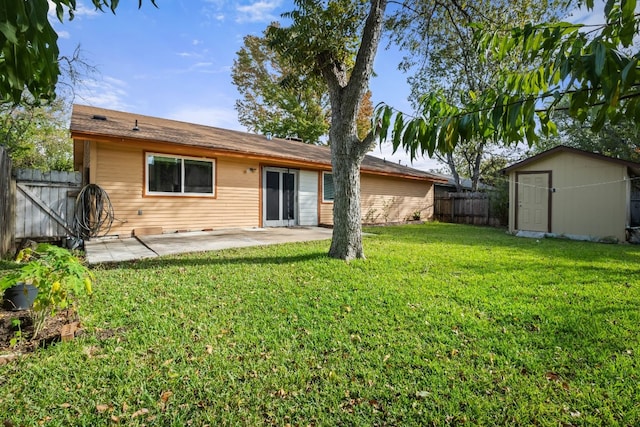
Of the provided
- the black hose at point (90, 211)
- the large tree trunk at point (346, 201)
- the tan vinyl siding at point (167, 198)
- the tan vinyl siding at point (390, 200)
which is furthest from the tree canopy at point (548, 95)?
the tan vinyl siding at point (390, 200)

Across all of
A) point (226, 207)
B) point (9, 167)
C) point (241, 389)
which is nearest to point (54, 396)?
point (241, 389)

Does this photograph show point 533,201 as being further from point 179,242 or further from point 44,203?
point 44,203

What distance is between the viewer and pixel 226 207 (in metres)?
10.0

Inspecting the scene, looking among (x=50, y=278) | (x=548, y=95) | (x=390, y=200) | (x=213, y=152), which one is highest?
(x=213, y=152)

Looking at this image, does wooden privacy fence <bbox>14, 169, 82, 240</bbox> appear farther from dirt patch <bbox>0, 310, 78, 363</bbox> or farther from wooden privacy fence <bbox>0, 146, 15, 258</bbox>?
dirt patch <bbox>0, 310, 78, 363</bbox>

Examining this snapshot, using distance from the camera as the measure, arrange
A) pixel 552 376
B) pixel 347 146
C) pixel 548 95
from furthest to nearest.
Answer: pixel 347 146 → pixel 552 376 → pixel 548 95

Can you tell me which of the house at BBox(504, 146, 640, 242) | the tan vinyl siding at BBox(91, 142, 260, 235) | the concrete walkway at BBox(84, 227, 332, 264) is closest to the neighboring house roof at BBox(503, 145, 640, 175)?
the house at BBox(504, 146, 640, 242)

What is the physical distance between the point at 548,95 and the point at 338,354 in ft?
7.17

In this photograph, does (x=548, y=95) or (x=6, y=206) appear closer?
(x=548, y=95)

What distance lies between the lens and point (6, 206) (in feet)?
20.3

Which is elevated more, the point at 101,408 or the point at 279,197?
the point at 279,197

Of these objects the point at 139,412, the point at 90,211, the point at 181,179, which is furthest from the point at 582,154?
the point at 90,211

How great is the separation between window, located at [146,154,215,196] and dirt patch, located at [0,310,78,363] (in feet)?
19.5

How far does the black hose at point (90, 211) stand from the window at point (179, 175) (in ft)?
3.64
